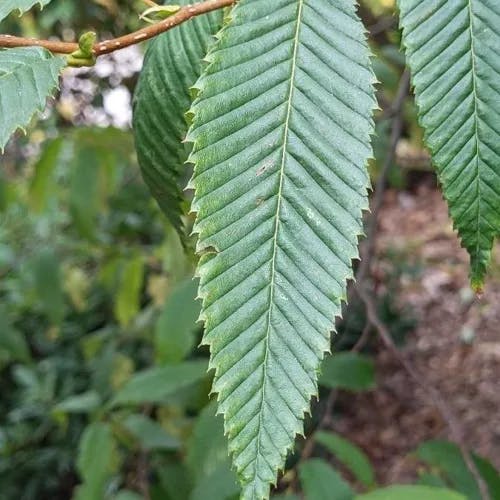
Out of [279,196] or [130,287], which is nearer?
[279,196]

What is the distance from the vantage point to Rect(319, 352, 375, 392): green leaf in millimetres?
1914

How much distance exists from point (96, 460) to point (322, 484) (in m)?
0.70

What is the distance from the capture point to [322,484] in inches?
57.9

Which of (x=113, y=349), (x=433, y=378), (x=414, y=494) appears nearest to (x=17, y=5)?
(x=414, y=494)

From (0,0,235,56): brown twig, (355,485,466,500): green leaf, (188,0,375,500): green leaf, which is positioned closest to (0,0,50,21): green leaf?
(0,0,235,56): brown twig

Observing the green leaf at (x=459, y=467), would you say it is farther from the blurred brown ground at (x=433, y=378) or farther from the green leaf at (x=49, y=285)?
the blurred brown ground at (x=433, y=378)

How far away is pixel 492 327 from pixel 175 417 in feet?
6.46

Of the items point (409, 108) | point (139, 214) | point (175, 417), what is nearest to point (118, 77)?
point (139, 214)

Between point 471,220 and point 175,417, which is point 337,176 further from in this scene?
point 175,417

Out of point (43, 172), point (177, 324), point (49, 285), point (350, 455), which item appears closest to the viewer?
point (350, 455)

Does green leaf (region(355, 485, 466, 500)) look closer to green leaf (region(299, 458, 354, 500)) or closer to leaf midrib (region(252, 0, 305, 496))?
green leaf (region(299, 458, 354, 500))

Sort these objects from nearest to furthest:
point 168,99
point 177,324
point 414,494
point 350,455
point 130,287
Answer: point 168,99 < point 414,494 < point 350,455 < point 177,324 < point 130,287

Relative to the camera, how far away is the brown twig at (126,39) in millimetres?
648

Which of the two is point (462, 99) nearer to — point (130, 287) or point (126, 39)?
point (126, 39)
